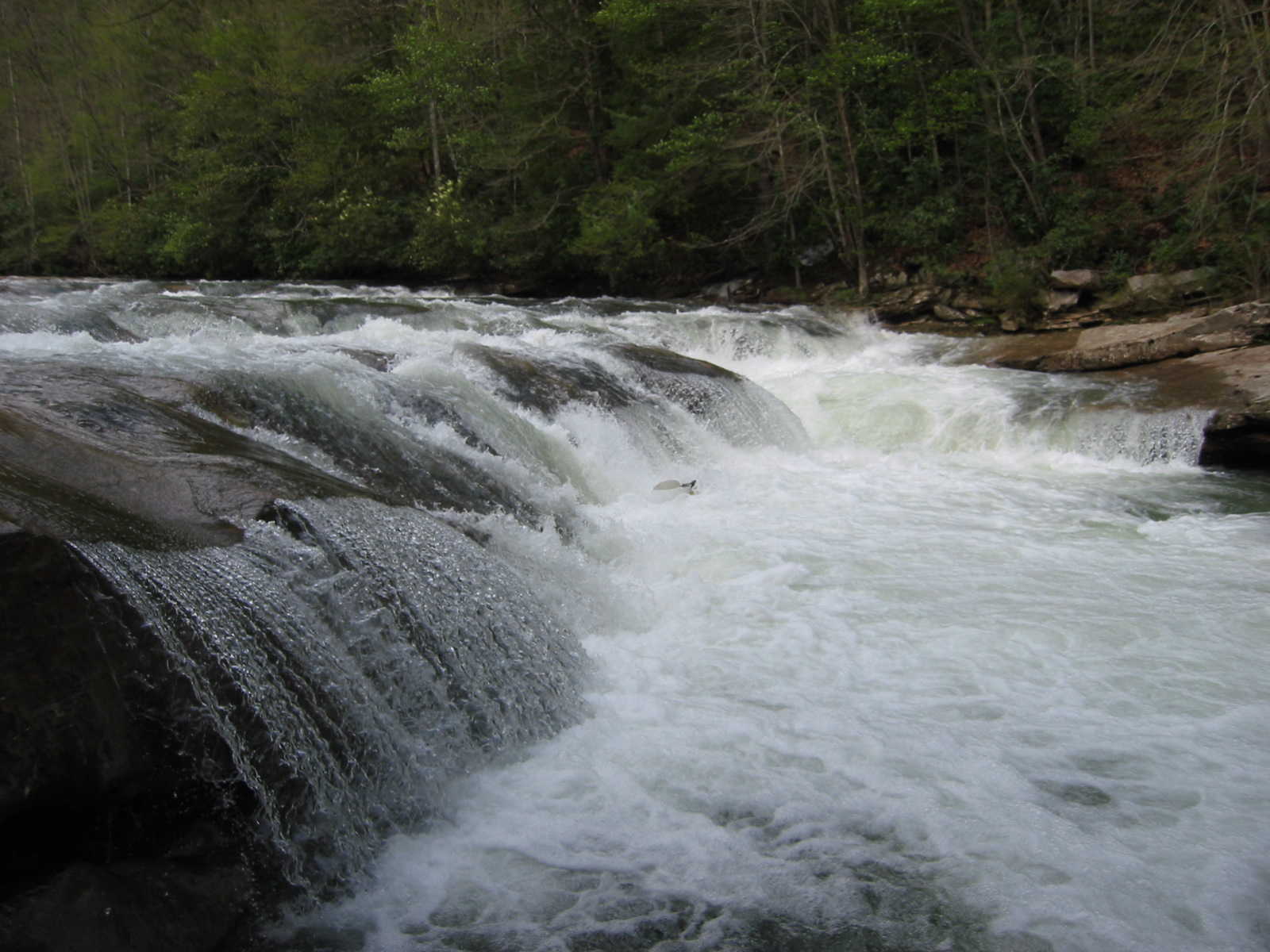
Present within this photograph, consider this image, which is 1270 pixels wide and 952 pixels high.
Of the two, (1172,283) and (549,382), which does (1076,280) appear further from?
(549,382)

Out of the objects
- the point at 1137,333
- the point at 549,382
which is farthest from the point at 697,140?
the point at 549,382

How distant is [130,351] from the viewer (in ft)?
18.8

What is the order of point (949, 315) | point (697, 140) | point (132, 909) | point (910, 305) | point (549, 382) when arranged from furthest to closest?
point (697, 140)
point (910, 305)
point (949, 315)
point (549, 382)
point (132, 909)

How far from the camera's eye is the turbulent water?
2635mm

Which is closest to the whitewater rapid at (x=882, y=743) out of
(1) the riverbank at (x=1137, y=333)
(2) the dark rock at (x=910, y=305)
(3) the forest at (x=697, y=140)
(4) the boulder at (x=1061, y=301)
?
(1) the riverbank at (x=1137, y=333)

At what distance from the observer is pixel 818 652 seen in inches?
165

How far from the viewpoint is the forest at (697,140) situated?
42.3 ft

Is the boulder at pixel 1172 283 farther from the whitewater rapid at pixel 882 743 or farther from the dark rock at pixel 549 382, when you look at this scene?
the dark rock at pixel 549 382

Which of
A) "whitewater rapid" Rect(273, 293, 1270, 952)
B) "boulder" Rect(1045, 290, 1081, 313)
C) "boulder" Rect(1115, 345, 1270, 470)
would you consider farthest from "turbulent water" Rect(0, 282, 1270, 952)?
"boulder" Rect(1045, 290, 1081, 313)

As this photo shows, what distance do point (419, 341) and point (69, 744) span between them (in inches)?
227

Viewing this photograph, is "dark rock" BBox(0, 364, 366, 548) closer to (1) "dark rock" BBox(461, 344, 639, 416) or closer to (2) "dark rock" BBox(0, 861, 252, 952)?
(2) "dark rock" BBox(0, 861, 252, 952)

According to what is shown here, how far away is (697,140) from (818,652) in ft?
41.2

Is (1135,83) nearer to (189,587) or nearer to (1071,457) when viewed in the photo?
(1071,457)

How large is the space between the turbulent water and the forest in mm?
5619
